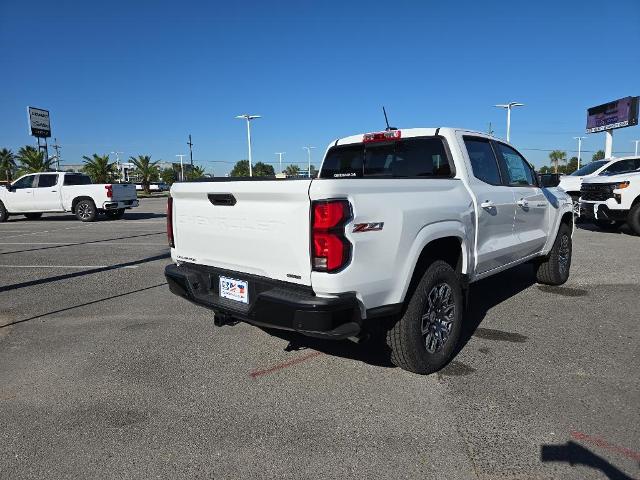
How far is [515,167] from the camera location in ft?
17.1

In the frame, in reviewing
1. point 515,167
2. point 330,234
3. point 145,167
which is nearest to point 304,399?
point 330,234

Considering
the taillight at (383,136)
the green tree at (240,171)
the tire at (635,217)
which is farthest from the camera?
the green tree at (240,171)

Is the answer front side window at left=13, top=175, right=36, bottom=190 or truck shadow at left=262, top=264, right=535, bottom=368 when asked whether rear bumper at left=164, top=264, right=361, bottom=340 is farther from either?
front side window at left=13, top=175, right=36, bottom=190

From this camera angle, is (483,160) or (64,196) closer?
(483,160)

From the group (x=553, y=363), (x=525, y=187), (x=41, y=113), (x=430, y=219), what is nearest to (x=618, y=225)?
(x=525, y=187)

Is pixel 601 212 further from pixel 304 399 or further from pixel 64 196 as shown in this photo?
pixel 64 196

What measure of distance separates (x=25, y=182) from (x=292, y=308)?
1861 centimetres

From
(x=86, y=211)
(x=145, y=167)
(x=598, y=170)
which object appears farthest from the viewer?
(x=145, y=167)

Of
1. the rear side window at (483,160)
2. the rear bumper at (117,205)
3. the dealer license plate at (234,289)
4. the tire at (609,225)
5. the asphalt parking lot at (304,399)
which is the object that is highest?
the rear side window at (483,160)

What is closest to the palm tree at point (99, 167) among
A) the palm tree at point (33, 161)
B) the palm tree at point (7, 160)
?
the palm tree at point (33, 161)

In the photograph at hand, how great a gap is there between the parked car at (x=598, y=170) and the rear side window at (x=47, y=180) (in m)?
17.1

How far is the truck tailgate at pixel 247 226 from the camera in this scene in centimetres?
291

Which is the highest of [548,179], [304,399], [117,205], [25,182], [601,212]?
[25,182]

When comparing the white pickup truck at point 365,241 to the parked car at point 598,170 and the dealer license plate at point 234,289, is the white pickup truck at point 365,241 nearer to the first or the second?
the dealer license plate at point 234,289
